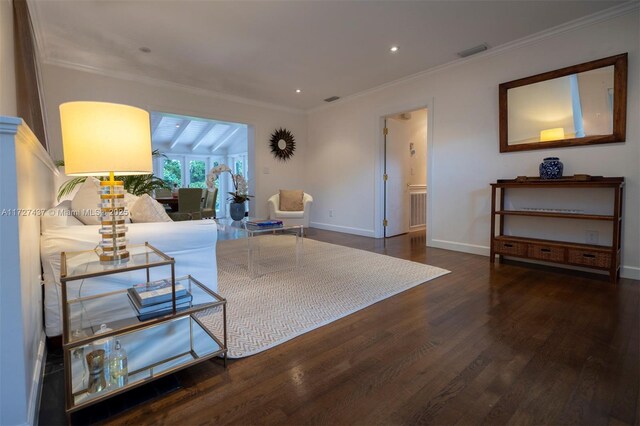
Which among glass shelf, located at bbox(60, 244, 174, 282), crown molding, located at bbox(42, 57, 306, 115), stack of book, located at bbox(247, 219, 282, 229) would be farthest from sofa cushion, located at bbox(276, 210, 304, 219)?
glass shelf, located at bbox(60, 244, 174, 282)

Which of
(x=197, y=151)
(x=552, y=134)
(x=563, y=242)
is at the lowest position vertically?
(x=563, y=242)

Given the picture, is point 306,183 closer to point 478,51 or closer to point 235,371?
point 478,51

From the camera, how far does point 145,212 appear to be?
7.14 feet

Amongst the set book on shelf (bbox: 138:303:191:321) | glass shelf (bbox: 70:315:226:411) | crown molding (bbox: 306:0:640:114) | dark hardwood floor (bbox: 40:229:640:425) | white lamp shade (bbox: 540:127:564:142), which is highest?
crown molding (bbox: 306:0:640:114)

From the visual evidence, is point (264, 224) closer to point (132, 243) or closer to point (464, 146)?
point (132, 243)

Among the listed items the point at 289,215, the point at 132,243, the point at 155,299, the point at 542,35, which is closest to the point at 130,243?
the point at 132,243

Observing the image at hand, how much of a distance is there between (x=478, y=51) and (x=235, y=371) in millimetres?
4053

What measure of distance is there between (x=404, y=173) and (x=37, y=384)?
5.08 metres

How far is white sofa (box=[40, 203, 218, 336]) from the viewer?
5.33 feet

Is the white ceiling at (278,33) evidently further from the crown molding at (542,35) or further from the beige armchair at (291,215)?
the beige armchair at (291,215)

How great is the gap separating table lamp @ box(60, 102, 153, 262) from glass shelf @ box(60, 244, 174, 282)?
0.19 ft

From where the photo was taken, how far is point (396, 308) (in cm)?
A: 216

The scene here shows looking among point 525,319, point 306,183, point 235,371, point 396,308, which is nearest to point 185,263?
point 235,371

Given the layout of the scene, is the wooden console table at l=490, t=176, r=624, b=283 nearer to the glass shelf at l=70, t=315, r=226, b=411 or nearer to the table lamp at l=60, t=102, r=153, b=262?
the glass shelf at l=70, t=315, r=226, b=411
